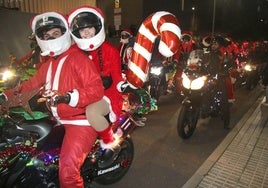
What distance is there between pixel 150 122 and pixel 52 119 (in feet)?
12.7

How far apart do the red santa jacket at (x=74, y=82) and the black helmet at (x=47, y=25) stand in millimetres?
276

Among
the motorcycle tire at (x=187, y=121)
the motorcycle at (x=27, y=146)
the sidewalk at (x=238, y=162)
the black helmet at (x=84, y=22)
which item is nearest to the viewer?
the motorcycle at (x=27, y=146)

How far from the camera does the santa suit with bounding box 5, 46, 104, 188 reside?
2920 mm

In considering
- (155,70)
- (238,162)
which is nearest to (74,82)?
(238,162)

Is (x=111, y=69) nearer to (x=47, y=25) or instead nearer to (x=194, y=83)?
(x=47, y=25)

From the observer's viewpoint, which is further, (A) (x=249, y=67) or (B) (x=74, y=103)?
(A) (x=249, y=67)

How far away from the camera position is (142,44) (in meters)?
4.06

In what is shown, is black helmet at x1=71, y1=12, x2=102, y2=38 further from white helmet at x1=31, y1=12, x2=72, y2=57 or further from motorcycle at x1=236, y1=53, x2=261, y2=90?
motorcycle at x1=236, y1=53, x2=261, y2=90

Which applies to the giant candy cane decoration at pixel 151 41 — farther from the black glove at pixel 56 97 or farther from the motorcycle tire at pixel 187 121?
the motorcycle tire at pixel 187 121

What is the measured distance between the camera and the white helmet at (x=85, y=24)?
10.4 feet

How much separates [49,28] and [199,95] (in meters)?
3.53

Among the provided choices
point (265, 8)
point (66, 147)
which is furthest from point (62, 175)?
point (265, 8)

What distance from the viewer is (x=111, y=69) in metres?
3.71

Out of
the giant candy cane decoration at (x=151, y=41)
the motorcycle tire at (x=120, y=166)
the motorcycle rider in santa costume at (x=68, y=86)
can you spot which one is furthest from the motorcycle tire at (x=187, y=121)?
the motorcycle rider in santa costume at (x=68, y=86)
